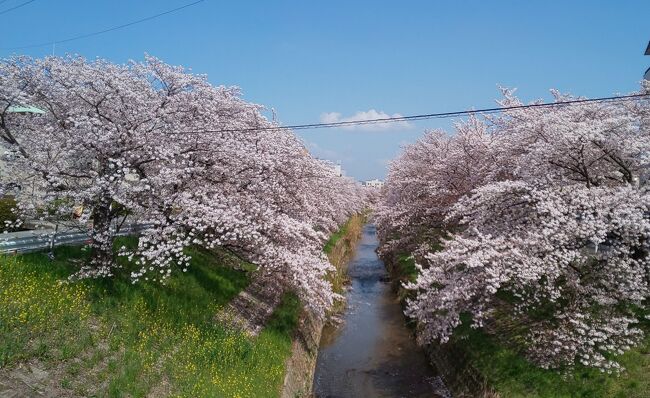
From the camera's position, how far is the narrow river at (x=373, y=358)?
15281mm

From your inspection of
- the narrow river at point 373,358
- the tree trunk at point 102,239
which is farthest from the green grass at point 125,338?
the narrow river at point 373,358

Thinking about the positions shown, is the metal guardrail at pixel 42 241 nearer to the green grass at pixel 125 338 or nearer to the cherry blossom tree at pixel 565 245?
the green grass at pixel 125 338

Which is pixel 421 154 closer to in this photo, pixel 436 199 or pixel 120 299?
pixel 436 199

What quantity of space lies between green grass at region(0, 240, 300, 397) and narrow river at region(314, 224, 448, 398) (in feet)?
10.2

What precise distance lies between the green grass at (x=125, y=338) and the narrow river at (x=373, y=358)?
123 inches

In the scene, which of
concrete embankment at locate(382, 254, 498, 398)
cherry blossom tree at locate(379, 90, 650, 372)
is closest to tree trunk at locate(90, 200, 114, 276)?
cherry blossom tree at locate(379, 90, 650, 372)

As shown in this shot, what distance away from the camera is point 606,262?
12906 millimetres

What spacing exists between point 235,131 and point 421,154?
1769cm

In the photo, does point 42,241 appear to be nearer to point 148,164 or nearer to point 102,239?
point 102,239

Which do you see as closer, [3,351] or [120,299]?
[3,351]

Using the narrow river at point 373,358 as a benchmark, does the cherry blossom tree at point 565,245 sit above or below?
above

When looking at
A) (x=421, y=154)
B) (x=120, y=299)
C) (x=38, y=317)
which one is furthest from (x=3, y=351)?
(x=421, y=154)

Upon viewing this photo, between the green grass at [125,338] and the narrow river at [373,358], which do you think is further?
the narrow river at [373,358]

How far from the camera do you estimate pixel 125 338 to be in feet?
34.8
